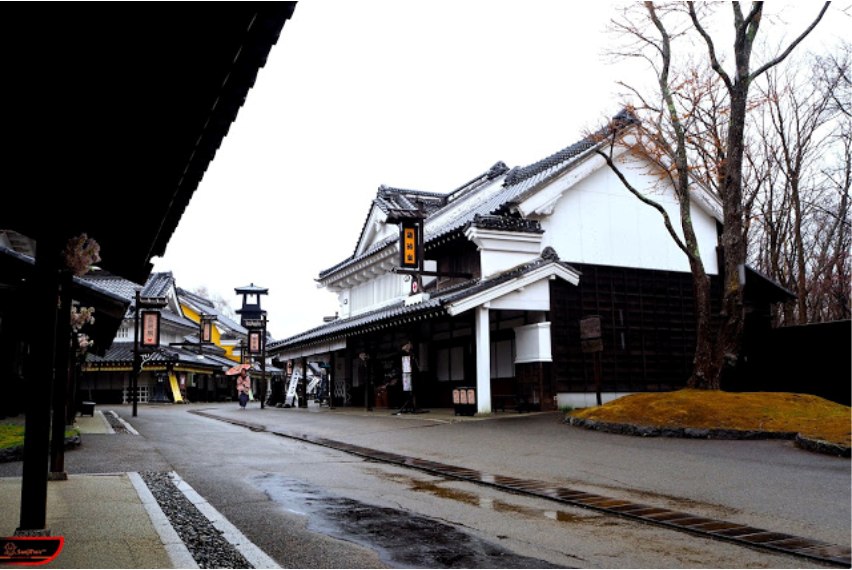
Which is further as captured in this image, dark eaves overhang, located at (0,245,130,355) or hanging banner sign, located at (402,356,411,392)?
hanging banner sign, located at (402,356,411,392)

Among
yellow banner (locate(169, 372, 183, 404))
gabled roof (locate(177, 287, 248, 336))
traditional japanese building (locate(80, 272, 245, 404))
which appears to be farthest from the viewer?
gabled roof (locate(177, 287, 248, 336))

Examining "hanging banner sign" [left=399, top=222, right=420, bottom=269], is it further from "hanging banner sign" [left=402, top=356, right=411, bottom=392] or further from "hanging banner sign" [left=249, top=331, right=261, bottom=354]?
"hanging banner sign" [left=249, top=331, right=261, bottom=354]

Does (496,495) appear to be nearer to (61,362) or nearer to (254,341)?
(61,362)

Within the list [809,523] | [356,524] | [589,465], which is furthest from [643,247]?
[356,524]

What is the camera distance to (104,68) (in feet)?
12.5

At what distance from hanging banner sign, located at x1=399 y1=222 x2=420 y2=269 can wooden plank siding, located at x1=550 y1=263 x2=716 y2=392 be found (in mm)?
4745

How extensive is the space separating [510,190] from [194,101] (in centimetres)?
2185

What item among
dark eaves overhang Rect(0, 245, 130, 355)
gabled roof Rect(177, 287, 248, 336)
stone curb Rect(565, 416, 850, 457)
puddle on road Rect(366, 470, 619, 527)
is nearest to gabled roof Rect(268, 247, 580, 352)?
stone curb Rect(565, 416, 850, 457)

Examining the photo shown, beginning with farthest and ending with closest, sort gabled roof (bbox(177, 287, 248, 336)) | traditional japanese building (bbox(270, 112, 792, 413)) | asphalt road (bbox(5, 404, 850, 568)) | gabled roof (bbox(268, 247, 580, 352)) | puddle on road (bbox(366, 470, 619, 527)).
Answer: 1. gabled roof (bbox(177, 287, 248, 336))
2. traditional japanese building (bbox(270, 112, 792, 413))
3. gabled roof (bbox(268, 247, 580, 352))
4. puddle on road (bbox(366, 470, 619, 527))
5. asphalt road (bbox(5, 404, 850, 568))

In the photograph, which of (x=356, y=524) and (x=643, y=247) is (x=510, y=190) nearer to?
(x=643, y=247)

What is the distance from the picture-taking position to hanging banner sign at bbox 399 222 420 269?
22797 mm

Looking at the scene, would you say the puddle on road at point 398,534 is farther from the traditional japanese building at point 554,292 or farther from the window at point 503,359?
the window at point 503,359

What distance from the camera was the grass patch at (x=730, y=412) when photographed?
43.4ft

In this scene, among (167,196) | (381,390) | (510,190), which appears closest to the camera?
(167,196)
